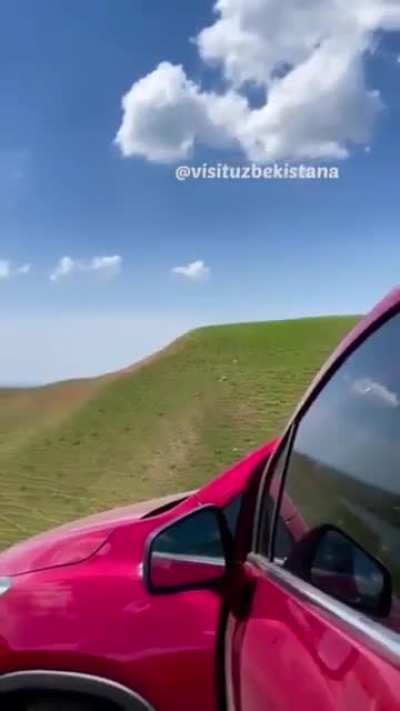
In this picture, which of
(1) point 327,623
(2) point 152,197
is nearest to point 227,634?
(1) point 327,623

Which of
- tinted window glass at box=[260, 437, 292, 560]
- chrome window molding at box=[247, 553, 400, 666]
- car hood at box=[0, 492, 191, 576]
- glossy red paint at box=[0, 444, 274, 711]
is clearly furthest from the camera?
car hood at box=[0, 492, 191, 576]

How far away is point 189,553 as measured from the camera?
76.0 inches

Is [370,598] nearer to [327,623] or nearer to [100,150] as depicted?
[327,623]

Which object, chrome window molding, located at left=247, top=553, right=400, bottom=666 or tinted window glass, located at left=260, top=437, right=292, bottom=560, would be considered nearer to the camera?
chrome window molding, located at left=247, top=553, right=400, bottom=666

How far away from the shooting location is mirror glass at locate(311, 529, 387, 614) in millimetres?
1199

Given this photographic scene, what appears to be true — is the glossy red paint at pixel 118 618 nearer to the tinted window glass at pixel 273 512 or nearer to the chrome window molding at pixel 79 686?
the chrome window molding at pixel 79 686

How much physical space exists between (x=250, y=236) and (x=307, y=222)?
0.33 meters

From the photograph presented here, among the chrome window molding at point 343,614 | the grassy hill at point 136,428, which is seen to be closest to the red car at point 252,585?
the chrome window molding at point 343,614

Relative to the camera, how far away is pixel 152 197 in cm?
550

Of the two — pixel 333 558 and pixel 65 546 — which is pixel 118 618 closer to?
pixel 65 546

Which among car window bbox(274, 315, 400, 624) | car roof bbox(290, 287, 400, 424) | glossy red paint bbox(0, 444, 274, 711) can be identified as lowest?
glossy red paint bbox(0, 444, 274, 711)

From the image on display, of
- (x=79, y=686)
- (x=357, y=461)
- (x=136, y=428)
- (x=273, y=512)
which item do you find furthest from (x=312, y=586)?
(x=136, y=428)

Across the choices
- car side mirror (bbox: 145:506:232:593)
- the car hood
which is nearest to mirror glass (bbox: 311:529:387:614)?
car side mirror (bbox: 145:506:232:593)

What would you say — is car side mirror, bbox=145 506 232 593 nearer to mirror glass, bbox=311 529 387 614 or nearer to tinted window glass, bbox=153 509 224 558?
tinted window glass, bbox=153 509 224 558
